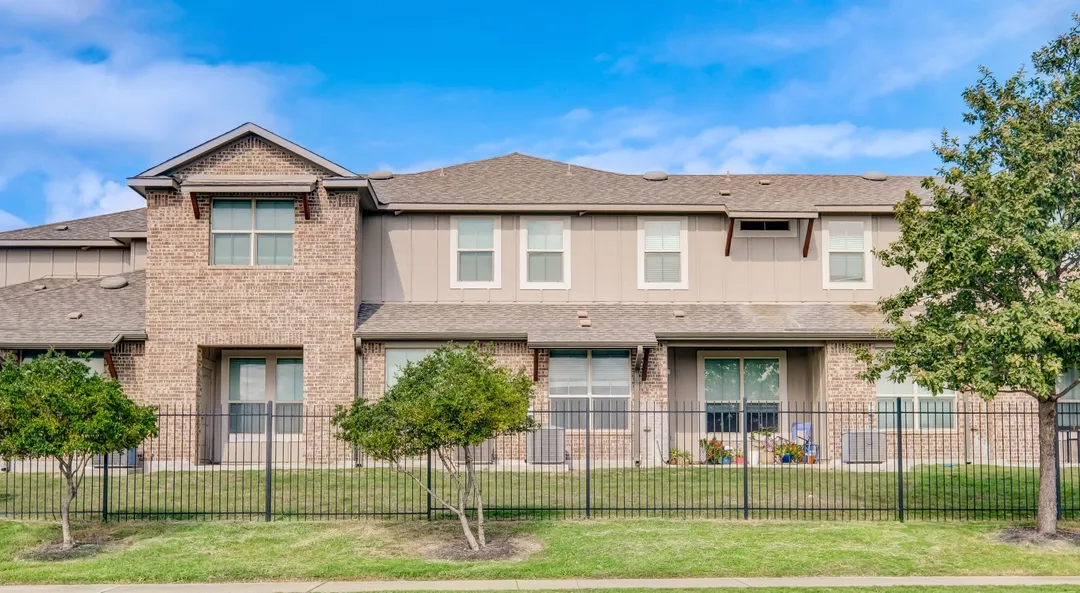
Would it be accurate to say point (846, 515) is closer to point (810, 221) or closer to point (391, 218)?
point (810, 221)

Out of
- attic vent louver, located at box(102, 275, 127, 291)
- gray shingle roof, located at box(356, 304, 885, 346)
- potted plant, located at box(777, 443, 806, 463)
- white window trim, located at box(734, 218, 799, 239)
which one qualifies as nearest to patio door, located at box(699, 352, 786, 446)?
gray shingle roof, located at box(356, 304, 885, 346)

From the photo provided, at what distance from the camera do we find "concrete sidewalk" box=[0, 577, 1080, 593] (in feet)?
37.4

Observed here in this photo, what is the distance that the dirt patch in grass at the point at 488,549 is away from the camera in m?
12.8

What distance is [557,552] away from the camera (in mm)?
12945

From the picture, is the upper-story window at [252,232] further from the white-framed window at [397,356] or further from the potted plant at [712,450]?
the potted plant at [712,450]

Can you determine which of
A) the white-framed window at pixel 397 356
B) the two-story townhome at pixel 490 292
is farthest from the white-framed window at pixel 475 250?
the white-framed window at pixel 397 356

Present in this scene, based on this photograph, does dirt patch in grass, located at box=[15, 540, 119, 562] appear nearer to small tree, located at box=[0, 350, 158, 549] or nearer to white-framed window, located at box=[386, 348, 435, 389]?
small tree, located at box=[0, 350, 158, 549]

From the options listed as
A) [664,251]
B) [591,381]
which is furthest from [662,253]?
[591,381]

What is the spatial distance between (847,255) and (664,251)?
414 cm

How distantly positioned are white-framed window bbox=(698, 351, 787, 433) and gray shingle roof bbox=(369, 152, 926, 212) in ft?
10.8

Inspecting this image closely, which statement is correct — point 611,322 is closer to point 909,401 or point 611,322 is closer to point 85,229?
point 909,401

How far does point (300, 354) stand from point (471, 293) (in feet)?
12.8

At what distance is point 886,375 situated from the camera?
21.4m

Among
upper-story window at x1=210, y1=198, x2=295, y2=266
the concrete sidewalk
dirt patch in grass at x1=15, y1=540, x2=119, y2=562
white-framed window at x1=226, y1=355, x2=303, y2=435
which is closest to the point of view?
the concrete sidewalk
